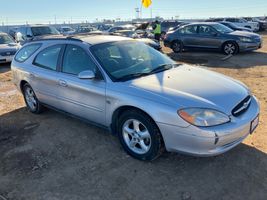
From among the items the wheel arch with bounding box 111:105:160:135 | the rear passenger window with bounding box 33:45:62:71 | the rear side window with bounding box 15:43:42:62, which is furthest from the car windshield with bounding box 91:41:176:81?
the rear side window with bounding box 15:43:42:62

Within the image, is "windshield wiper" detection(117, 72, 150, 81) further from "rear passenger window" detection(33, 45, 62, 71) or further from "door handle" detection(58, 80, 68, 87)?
"rear passenger window" detection(33, 45, 62, 71)

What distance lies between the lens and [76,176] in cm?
381

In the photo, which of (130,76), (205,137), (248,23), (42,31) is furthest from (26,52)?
(248,23)

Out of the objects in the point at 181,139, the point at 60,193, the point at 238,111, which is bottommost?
the point at 60,193

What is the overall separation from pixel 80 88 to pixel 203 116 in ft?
6.63

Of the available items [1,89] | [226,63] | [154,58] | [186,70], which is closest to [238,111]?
[186,70]

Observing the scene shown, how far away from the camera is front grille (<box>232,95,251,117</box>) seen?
3.65m

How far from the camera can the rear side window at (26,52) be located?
5.87 meters

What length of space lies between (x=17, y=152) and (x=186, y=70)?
291cm

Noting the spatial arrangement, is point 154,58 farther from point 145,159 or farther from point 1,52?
point 1,52

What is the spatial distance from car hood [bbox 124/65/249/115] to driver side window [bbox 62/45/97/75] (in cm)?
81

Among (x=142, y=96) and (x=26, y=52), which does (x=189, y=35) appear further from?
(x=142, y=96)

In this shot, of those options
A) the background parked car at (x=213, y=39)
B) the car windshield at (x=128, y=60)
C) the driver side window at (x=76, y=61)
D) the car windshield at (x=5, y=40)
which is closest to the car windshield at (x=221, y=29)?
the background parked car at (x=213, y=39)

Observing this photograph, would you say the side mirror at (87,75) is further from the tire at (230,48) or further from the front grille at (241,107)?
the tire at (230,48)
